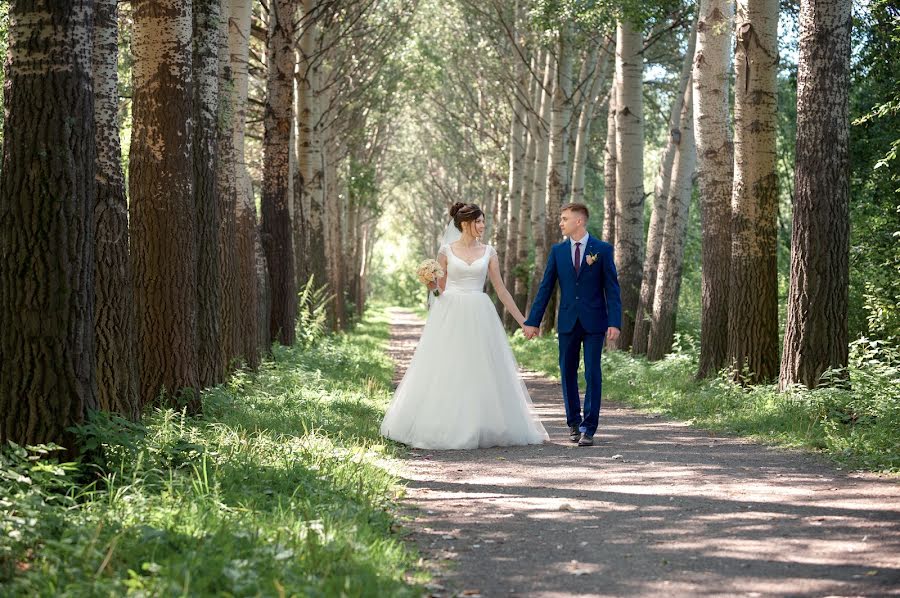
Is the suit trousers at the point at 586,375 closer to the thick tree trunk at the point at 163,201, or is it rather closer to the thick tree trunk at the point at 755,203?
the thick tree trunk at the point at 755,203

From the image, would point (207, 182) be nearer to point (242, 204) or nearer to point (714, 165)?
point (242, 204)

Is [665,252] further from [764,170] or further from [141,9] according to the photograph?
[141,9]

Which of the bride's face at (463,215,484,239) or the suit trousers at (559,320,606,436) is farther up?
the bride's face at (463,215,484,239)

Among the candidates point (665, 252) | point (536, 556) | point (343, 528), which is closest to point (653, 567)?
point (536, 556)

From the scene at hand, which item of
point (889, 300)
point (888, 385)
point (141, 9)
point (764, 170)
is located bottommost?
point (888, 385)

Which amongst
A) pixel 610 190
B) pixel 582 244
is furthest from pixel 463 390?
pixel 610 190

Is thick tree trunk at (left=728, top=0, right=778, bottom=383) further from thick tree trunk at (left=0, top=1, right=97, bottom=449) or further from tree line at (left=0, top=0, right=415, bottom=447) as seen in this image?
thick tree trunk at (left=0, top=1, right=97, bottom=449)

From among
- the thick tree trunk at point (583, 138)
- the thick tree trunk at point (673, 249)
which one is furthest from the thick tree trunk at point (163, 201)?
the thick tree trunk at point (583, 138)

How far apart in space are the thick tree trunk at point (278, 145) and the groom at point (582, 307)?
861 centimetres

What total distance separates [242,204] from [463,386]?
584cm

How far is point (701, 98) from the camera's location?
14.2m

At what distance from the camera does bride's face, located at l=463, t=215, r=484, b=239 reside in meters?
10.6

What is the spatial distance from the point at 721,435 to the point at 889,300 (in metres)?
5.12

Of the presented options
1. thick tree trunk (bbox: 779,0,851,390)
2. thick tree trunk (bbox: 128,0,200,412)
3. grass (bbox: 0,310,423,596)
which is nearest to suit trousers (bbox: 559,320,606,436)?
grass (bbox: 0,310,423,596)
